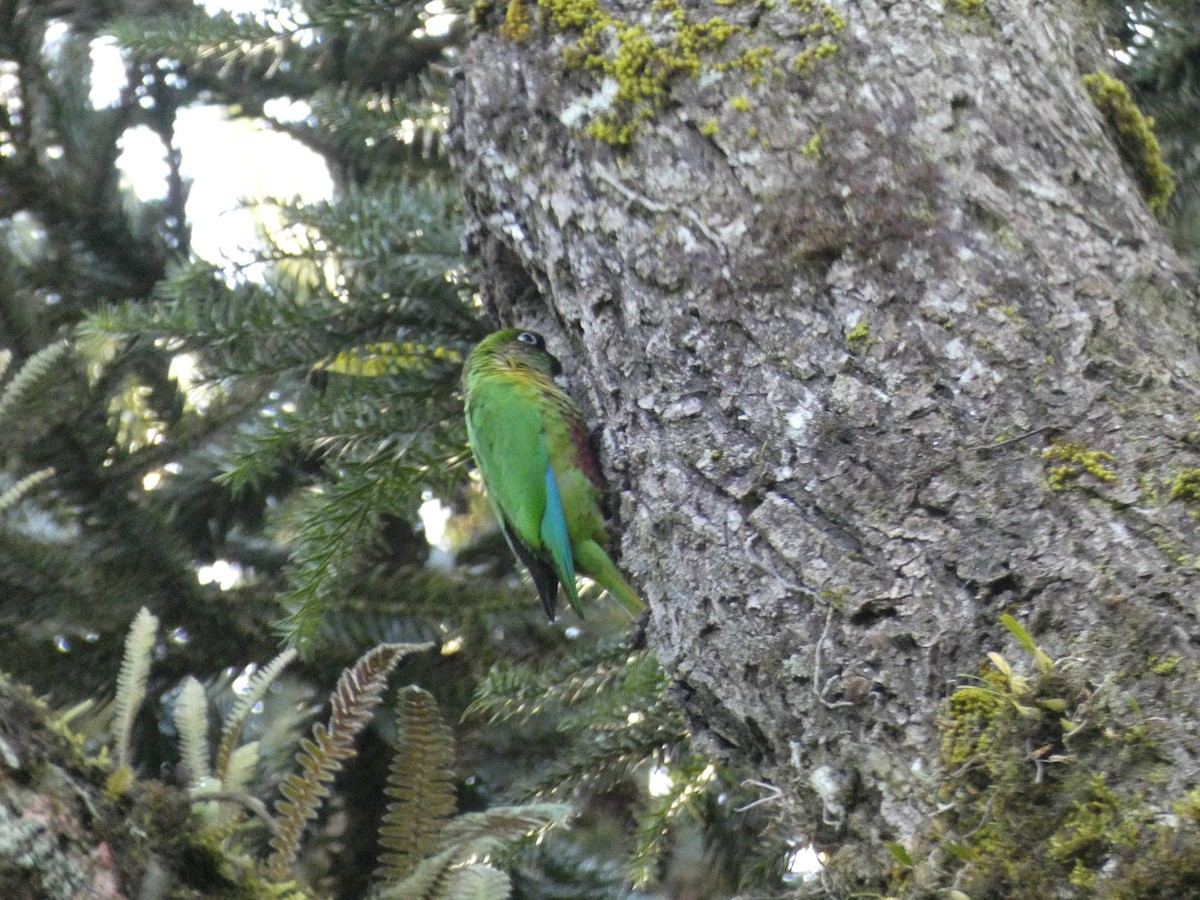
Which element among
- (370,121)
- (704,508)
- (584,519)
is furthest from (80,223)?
(704,508)

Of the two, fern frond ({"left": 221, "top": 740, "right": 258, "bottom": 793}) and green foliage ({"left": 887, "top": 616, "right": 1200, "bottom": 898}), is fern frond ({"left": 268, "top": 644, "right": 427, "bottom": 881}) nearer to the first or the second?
fern frond ({"left": 221, "top": 740, "right": 258, "bottom": 793})

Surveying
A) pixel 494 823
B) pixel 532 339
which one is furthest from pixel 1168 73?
pixel 494 823

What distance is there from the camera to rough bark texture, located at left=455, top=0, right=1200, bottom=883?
174 cm

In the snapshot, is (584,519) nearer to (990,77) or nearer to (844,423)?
(844,423)

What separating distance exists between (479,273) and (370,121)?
0.91 m

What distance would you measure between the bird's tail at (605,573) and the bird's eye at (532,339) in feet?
1.91

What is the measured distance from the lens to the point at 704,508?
2102 millimetres

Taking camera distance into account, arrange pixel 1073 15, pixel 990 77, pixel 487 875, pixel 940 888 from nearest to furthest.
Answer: pixel 487 875 < pixel 940 888 < pixel 990 77 < pixel 1073 15

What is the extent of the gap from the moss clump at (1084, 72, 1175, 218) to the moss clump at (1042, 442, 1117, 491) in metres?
0.97

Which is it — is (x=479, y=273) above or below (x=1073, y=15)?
below

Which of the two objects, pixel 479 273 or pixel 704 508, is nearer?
pixel 704 508

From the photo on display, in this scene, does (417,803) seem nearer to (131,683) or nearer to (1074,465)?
(131,683)

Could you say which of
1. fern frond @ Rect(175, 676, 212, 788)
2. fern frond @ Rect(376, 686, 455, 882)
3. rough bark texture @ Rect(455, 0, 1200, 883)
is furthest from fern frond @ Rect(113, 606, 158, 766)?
rough bark texture @ Rect(455, 0, 1200, 883)

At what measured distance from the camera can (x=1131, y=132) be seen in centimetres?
247
